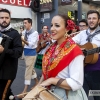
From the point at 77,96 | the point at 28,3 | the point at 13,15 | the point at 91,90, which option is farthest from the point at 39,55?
the point at 28,3

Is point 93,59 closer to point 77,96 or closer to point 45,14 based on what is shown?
point 77,96

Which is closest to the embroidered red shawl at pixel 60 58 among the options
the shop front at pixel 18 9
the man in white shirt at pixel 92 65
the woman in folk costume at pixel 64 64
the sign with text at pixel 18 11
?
the woman in folk costume at pixel 64 64

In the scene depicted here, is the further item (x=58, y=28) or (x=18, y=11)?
(x=18, y=11)

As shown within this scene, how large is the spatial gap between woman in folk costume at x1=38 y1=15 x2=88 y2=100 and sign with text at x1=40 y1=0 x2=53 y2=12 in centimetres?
1150

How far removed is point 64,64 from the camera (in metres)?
2.03

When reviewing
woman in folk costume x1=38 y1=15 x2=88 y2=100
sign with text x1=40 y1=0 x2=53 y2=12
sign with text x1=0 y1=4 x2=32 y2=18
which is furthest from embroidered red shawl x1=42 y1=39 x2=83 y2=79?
sign with text x1=40 y1=0 x2=53 y2=12

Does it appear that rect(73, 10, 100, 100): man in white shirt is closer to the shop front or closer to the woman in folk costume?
the woman in folk costume

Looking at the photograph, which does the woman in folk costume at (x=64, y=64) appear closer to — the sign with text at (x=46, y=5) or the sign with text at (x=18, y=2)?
the sign with text at (x=18, y=2)

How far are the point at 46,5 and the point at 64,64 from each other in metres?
12.0

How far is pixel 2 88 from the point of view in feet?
10.8

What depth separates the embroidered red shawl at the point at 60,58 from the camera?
6.64ft

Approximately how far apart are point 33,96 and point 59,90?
0.30 metres

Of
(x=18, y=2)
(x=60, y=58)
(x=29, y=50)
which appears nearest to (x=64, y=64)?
(x=60, y=58)

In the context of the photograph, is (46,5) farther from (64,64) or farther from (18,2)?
(64,64)
